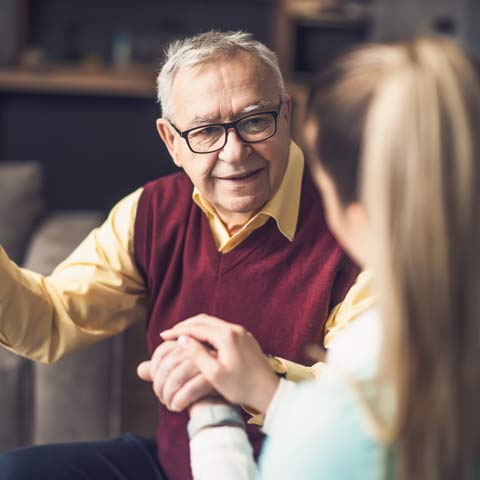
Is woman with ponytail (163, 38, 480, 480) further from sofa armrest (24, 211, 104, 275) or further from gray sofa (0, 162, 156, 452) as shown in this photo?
sofa armrest (24, 211, 104, 275)

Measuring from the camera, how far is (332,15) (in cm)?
547

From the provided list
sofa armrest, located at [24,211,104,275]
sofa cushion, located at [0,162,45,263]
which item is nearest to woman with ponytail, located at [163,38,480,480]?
sofa armrest, located at [24,211,104,275]

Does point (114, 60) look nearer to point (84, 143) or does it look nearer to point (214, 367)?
point (84, 143)

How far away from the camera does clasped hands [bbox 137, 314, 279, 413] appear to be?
3.54ft

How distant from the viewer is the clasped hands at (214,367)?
108 cm

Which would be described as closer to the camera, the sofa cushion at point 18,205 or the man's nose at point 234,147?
the man's nose at point 234,147

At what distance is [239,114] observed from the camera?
4.76ft

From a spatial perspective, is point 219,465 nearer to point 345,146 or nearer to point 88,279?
point 345,146

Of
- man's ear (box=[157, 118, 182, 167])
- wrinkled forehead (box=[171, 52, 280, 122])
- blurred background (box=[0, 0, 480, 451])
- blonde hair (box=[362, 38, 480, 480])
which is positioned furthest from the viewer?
blurred background (box=[0, 0, 480, 451])

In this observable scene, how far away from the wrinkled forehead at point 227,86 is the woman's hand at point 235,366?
1.52 feet

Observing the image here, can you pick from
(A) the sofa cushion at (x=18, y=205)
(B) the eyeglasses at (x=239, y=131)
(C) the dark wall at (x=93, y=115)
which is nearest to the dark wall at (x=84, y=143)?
(C) the dark wall at (x=93, y=115)

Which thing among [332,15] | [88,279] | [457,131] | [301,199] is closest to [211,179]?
[301,199]

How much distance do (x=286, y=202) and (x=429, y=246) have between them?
28.6 inches

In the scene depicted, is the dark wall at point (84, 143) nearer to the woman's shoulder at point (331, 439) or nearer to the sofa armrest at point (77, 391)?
the sofa armrest at point (77, 391)
